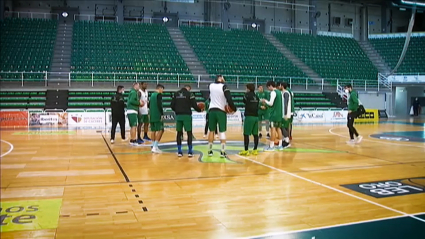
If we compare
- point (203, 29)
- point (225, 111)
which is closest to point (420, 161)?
point (225, 111)

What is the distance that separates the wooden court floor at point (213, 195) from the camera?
3945mm

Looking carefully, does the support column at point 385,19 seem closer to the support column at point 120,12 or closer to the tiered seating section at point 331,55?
the tiered seating section at point 331,55

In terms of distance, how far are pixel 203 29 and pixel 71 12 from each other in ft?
33.1

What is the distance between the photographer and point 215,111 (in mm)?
8695

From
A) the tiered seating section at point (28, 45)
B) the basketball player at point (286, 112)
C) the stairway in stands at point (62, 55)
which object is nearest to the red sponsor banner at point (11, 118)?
the tiered seating section at point (28, 45)

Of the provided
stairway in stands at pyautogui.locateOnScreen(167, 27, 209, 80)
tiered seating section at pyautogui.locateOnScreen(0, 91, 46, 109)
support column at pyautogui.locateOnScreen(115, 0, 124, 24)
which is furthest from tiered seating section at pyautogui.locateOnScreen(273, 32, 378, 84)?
tiered seating section at pyautogui.locateOnScreen(0, 91, 46, 109)

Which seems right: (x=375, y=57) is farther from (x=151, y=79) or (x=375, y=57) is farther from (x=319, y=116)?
(x=151, y=79)

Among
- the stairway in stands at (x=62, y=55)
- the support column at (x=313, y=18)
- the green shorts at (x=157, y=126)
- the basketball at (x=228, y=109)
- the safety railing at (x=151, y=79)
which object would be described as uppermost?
the support column at (x=313, y=18)

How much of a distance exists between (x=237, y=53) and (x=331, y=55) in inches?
347

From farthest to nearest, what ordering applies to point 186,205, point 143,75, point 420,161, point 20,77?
point 143,75 → point 20,77 → point 420,161 → point 186,205

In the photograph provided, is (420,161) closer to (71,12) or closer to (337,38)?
(71,12)

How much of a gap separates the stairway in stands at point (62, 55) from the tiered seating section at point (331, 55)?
17010 mm

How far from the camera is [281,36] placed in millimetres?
35375

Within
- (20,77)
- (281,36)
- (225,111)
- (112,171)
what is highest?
(281,36)
